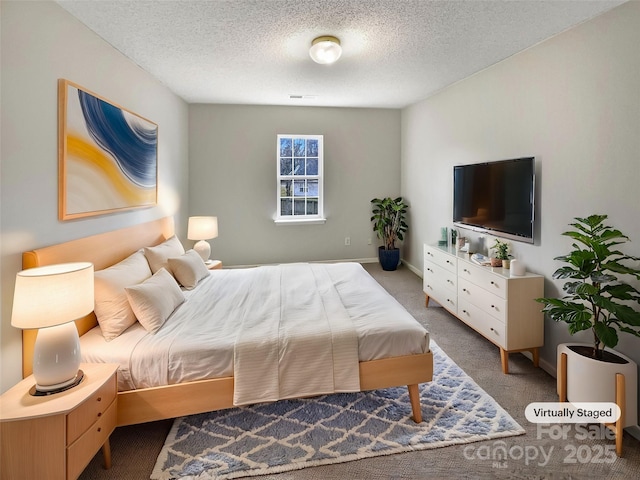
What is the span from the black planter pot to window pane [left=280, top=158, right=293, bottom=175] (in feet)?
6.56

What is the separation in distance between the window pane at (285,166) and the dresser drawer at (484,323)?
344cm

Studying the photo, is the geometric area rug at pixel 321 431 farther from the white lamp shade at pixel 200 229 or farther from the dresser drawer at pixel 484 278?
the white lamp shade at pixel 200 229

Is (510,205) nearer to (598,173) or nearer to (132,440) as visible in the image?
(598,173)

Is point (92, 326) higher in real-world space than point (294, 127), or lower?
lower

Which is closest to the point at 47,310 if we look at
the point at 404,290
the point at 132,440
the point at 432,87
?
the point at 132,440

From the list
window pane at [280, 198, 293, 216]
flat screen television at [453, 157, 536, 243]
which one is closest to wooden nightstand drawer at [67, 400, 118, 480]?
flat screen television at [453, 157, 536, 243]

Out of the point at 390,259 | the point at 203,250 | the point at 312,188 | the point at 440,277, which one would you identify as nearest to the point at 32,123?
the point at 203,250

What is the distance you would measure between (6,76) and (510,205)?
3.53m

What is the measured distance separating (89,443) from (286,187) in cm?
447

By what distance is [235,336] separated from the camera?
2041mm

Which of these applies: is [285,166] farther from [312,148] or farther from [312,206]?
[312,206]

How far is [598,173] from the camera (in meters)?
2.26

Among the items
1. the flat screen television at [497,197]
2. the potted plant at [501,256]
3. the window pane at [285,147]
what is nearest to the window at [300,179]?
the window pane at [285,147]

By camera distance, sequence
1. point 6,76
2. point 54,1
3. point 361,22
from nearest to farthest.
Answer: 1. point 6,76
2. point 54,1
3. point 361,22
